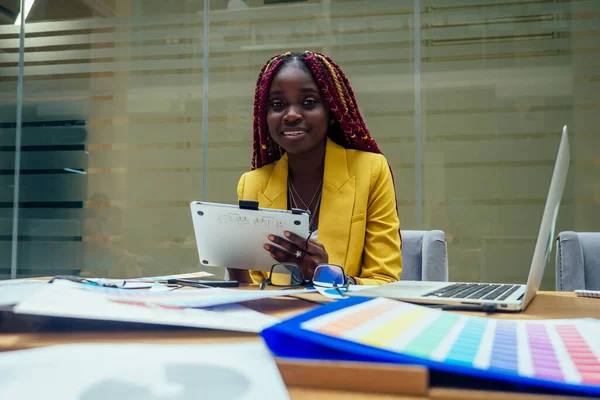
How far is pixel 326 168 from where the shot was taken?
5.54 ft

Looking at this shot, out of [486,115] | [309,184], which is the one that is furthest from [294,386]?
[486,115]

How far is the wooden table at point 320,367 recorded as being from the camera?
0.31 meters

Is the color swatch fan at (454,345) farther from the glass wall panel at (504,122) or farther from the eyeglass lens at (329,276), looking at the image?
the glass wall panel at (504,122)

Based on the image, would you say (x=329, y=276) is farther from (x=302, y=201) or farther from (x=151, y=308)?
(x=302, y=201)

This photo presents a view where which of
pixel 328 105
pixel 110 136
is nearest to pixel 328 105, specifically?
pixel 328 105

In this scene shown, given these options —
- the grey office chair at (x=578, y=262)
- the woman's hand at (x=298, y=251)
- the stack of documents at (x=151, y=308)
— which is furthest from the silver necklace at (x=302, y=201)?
the stack of documents at (x=151, y=308)

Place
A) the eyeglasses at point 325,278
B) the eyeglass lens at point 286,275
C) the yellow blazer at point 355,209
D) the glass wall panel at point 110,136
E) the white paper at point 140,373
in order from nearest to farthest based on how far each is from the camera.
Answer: the white paper at point 140,373
the eyeglasses at point 325,278
the eyeglass lens at point 286,275
the yellow blazer at point 355,209
the glass wall panel at point 110,136

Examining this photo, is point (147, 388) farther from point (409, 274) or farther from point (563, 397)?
point (409, 274)

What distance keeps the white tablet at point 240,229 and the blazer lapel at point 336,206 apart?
17.0 inches

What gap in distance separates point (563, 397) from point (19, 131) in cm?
475

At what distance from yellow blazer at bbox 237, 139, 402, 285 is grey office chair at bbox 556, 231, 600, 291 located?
0.59m

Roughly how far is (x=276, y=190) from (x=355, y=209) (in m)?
0.29

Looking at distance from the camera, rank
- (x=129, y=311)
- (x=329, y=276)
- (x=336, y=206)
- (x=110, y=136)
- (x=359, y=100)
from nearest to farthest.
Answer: (x=129, y=311) → (x=329, y=276) → (x=336, y=206) → (x=359, y=100) → (x=110, y=136)

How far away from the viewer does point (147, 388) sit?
11.4 inches
